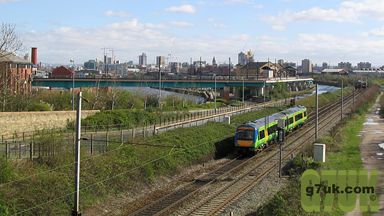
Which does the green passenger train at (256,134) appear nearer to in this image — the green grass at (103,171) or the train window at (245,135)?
the train window at (245,135)

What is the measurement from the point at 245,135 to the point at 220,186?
10909 millimetres

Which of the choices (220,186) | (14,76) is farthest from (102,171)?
(14,76)

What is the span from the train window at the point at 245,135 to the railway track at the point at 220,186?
1720 mm

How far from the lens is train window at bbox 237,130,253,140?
1619 inches

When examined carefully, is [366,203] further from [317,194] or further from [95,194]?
[95,194]

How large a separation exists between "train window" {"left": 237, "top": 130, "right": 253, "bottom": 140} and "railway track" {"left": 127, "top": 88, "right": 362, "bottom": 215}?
5.64 feet

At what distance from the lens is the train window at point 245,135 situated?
41.1 metres

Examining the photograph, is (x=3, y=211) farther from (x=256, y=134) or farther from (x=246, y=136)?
(x=256, y=134)

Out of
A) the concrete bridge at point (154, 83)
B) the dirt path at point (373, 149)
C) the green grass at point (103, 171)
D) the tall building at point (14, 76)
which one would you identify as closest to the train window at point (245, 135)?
the green grass at point (103, 171)

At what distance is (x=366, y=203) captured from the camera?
23.0m

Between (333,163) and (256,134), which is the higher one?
(256,134)

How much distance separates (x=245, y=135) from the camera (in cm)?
4128

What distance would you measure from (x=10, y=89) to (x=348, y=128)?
128 ft

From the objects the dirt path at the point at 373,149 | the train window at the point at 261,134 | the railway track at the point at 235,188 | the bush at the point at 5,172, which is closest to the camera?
the bush at the point at 5,172
